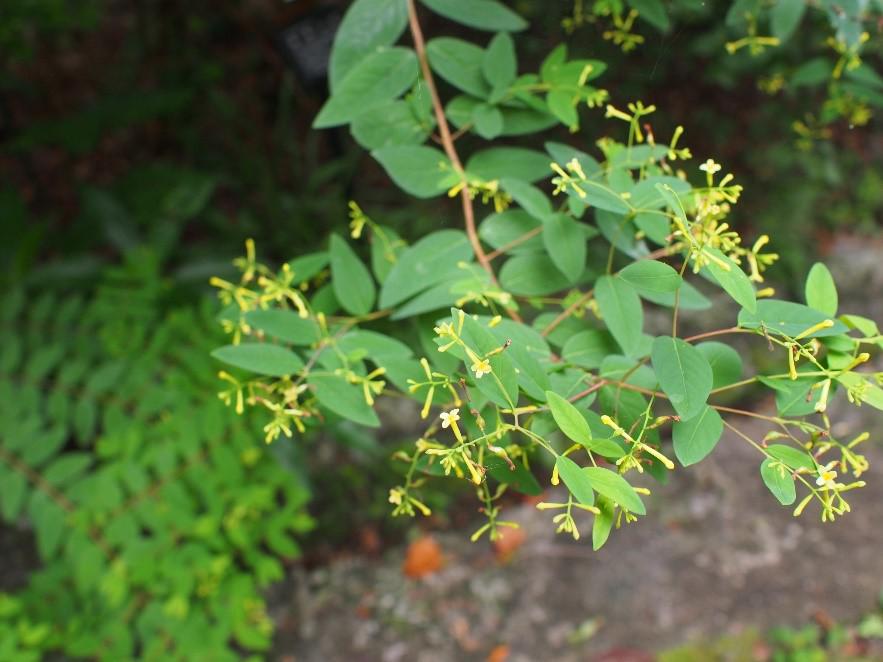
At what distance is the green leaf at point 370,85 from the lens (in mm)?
884

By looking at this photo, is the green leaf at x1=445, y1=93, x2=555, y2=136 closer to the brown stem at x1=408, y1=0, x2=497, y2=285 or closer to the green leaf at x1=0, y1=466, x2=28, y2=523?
the brown stem at x1=408, y1=0, x2=497, y2=285

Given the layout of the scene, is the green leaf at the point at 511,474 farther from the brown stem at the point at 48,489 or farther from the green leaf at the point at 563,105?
the brown stem at the point at 48,489

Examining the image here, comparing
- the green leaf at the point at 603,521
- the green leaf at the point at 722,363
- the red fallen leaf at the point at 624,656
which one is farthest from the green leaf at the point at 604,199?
the red fallen leaf at the point at 624,656

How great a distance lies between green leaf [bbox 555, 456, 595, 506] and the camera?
54 cm

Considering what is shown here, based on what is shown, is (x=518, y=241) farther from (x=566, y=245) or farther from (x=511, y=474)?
(x=511, y=474)

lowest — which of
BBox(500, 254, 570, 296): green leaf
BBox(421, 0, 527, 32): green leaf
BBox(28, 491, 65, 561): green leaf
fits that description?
→ BBox(28, 491, 65, 561): green leaf

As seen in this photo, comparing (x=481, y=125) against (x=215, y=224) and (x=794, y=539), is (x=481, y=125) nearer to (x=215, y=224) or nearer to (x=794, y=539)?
(x=794, y=539)

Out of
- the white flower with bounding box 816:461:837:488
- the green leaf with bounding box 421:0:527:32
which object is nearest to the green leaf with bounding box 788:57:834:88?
the green leaf with bounding box 421:0:527:32

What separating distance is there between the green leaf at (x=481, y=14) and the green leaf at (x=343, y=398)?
1.57 feet

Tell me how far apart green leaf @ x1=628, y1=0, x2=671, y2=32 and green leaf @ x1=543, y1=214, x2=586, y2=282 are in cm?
32

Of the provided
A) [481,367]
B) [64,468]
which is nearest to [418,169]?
[481,367]

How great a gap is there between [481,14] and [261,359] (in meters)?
0.51

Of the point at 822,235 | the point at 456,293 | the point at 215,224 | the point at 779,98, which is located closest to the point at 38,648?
the point at 456,293

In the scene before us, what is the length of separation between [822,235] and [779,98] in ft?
2.50
